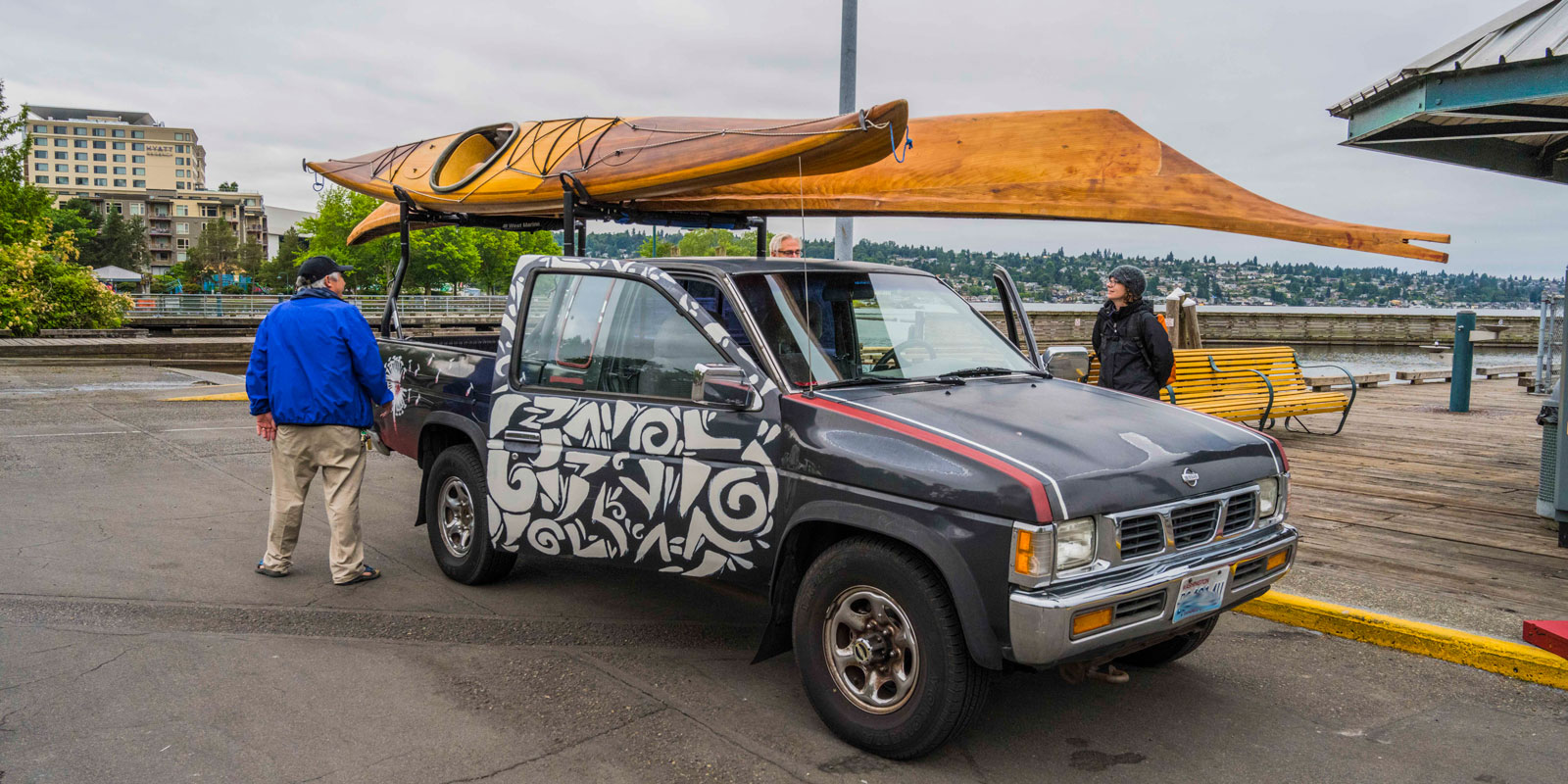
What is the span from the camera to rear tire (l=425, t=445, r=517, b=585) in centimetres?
571

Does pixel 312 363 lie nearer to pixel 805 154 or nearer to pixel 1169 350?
pixel 805 154

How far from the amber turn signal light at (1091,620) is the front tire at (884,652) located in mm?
379

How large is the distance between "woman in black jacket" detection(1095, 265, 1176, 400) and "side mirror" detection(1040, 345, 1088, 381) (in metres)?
1.90

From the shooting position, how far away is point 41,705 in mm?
4152

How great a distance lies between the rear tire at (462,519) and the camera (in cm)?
571

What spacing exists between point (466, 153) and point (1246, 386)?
8.39 meters

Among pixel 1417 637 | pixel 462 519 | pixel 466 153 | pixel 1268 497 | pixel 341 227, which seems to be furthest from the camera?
pixel 341 227

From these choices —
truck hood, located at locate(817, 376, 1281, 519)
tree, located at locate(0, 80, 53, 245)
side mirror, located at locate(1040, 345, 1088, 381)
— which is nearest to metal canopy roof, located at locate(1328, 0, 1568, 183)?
side mirror, located at locate(1040, 345, 1088, 381)

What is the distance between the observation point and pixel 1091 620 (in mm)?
3381

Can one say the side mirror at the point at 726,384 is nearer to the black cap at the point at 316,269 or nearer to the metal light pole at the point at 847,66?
the black cap at the point at 316,269

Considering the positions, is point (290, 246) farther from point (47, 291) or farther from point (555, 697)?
point (555, 697)

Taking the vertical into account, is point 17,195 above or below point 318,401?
above

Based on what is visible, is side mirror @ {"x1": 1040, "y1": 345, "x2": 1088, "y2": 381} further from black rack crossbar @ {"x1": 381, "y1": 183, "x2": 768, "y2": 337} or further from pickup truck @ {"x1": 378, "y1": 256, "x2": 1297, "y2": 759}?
black rack crossbar @ {"x1": 381, "y1": 183, "x2": 768, "y2": 337}

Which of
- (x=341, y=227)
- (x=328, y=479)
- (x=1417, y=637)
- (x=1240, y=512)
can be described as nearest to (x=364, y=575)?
(x=328, y=479)
